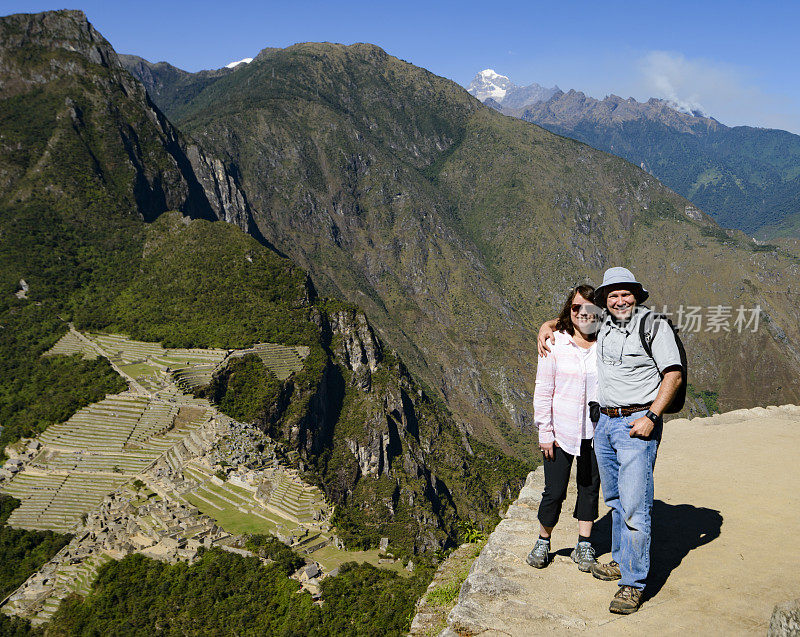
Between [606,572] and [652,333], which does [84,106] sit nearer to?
[652,333]

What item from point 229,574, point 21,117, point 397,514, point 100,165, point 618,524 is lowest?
point 397,514

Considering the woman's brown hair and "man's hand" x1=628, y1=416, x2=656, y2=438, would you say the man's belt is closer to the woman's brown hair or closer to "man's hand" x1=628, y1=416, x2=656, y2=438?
"man's hand" x1=628, y1=416, x2=656, y2=438

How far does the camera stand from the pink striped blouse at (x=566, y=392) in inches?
321

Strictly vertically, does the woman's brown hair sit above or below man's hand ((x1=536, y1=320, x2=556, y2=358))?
above

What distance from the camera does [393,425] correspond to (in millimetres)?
113562

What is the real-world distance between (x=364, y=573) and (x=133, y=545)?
1862cm

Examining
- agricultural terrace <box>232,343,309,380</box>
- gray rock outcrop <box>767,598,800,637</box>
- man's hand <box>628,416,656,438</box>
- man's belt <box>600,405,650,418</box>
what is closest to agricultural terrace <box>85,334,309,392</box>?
agricultural terrace <box>232,343,309,380</box>

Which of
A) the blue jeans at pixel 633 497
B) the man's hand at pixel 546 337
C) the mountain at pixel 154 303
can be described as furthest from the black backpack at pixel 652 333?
the mountain at pixel 154 303

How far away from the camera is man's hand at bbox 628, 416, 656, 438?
683 centimetres

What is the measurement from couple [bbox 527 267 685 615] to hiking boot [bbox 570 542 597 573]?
0.01 m

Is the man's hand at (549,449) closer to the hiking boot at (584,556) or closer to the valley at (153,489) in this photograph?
the hiking boot at (584,556)

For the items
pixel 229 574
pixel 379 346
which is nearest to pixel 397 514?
pixel 379 346

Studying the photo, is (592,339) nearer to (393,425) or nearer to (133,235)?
(393,425)

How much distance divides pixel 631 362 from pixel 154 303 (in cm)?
10187
